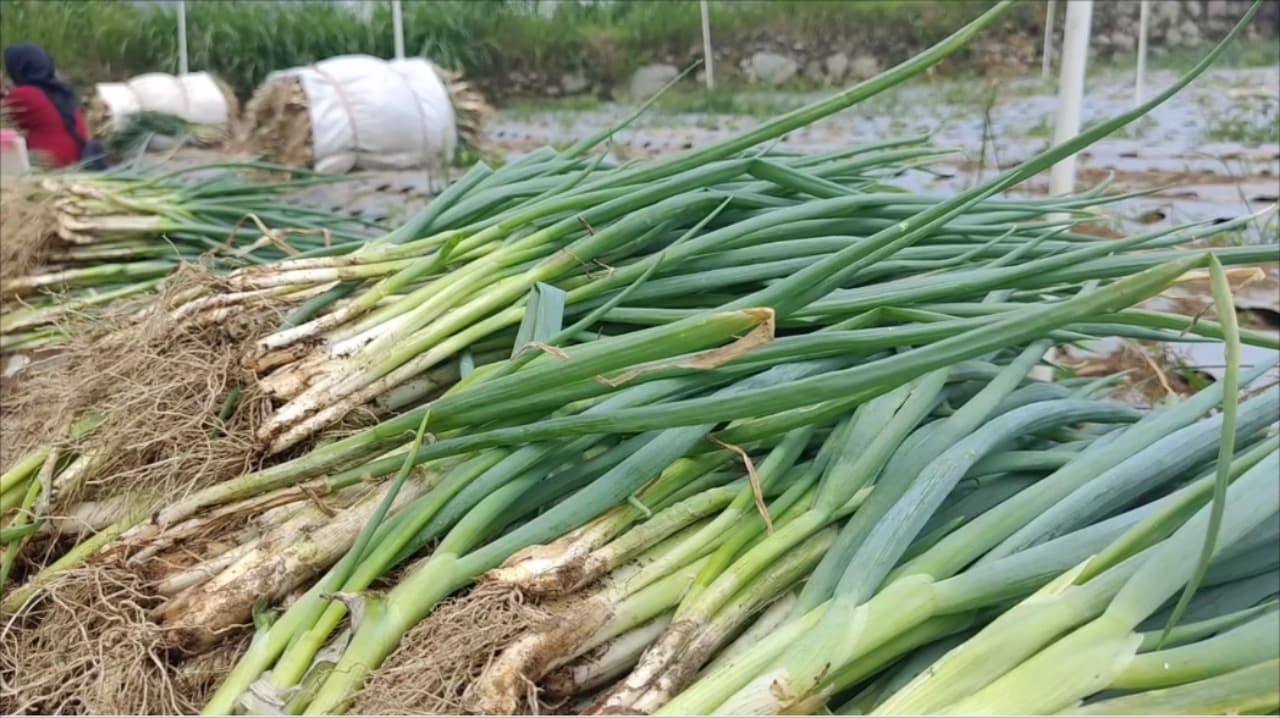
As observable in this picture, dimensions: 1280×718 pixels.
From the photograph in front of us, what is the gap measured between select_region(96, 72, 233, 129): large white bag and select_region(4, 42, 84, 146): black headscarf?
177 centimetres

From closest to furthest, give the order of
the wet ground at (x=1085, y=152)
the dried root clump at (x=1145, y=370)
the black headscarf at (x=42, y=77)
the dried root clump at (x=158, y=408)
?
the dried root clump at (x=158, y=408), the dried root clump at (x=1145, y=370), the wet ground at (x=1085, y=152), the black headscarf at (x=42, y=77)

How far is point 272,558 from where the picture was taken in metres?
0.99

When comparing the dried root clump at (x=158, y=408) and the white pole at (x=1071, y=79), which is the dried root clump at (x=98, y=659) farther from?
the white pole at (x=1071, y=79)

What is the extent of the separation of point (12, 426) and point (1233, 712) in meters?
1.43

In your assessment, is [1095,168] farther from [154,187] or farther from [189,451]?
[189,451]

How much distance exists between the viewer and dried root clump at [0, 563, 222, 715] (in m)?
0.93

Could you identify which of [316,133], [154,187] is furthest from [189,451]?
[316,133]

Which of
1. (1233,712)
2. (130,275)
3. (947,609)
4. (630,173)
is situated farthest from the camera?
(130,275)

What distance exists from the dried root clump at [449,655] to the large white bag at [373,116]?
4806 millimetres

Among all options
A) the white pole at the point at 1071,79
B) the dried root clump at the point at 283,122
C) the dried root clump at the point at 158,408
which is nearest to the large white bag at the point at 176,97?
the dried root clump at the point at 283,122

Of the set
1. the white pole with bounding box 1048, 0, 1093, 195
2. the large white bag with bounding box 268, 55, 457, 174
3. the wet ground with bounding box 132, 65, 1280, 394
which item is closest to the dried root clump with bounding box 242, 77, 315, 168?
the large white bag with bounding box 268, 55, 457, 174

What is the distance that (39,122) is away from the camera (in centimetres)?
484

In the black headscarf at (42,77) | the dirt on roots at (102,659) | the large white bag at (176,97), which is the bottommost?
the dirt on roots at (102,659)

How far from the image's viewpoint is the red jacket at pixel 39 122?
479 cm
